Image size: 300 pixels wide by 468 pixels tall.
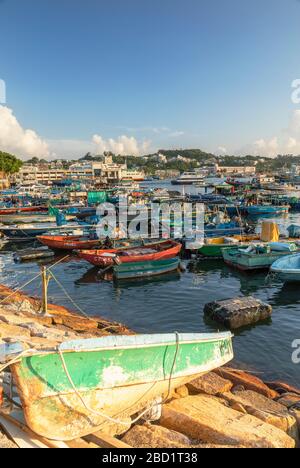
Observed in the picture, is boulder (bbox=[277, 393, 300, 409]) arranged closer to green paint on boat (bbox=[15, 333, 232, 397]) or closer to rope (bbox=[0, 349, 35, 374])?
green paint on boat (bbox=[15, 333, 232, 397])

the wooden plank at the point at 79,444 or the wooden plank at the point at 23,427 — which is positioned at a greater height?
the wooden plank at the point at 23,427

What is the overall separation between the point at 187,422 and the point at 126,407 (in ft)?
3.57

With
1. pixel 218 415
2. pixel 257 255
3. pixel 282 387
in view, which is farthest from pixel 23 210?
pixel 218 415

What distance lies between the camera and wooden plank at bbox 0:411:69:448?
5.54 metres

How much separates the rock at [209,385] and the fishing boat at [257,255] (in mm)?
15302

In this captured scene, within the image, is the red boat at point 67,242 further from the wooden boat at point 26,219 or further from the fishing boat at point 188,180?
the fishing boat at point 188,180

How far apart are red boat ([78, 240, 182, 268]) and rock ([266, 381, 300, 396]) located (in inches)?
526

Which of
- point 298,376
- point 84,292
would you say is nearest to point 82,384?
point 298,376

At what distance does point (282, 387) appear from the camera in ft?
33.1

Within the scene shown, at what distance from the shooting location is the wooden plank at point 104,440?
5598mm

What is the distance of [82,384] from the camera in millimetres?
5977

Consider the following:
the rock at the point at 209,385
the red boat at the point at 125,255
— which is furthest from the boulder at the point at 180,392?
the red boat at the point at 125,255

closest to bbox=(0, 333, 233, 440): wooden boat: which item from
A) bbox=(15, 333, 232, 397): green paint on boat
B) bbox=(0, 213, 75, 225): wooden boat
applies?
bbox=(15, 333, 232, 397): green paint on boat
